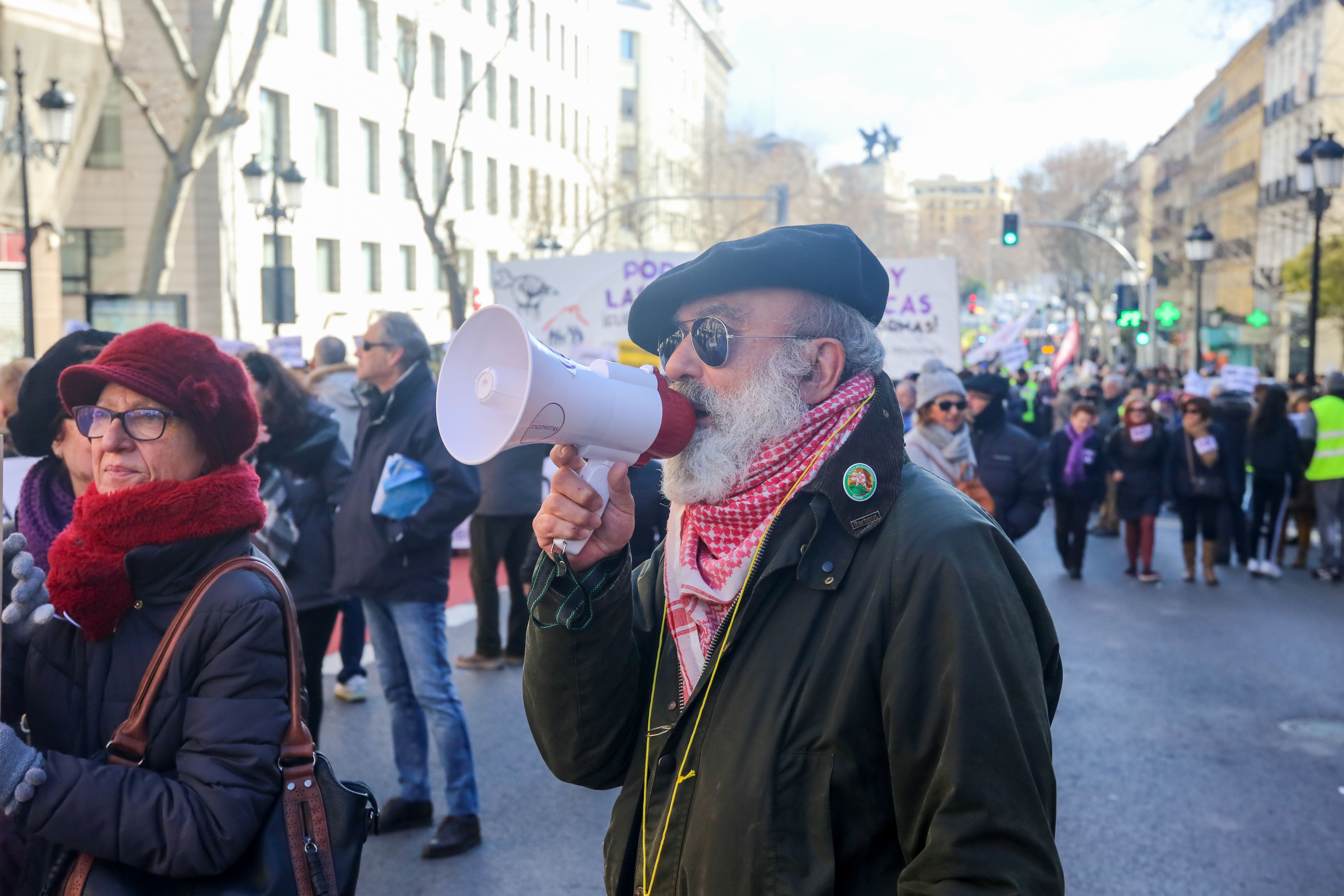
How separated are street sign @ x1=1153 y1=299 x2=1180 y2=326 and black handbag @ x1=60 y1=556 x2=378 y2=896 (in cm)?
3009

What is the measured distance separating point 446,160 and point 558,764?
3999 centimetres

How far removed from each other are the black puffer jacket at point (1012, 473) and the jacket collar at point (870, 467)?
6.05 m

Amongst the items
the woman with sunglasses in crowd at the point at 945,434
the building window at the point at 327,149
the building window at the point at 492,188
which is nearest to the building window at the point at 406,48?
the building window at the point at 327,149

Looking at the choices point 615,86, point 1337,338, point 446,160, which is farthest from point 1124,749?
point 615,86

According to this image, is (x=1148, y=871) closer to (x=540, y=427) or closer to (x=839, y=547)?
(x=839, y=547)

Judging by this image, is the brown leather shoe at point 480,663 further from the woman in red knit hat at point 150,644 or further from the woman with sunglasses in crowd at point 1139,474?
the woman with sunglasses in crowd at point 1139,474

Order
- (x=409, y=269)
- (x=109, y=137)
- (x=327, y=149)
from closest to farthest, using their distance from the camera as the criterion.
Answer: (x=109, y=137) < (x=327, y=149) < (x=409, y=269)

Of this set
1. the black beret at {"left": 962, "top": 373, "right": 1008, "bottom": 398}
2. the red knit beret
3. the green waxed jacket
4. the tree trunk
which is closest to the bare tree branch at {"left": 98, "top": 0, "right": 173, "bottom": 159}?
the tree trunk

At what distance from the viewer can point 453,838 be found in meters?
4.80

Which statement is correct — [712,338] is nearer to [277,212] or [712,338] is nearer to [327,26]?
[277,212]

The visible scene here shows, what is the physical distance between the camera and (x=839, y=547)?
195cm

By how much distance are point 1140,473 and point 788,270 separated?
10.3m

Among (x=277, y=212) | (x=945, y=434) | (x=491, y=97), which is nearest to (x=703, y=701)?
(x=945, y=434)

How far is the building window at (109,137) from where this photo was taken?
26.7 m
